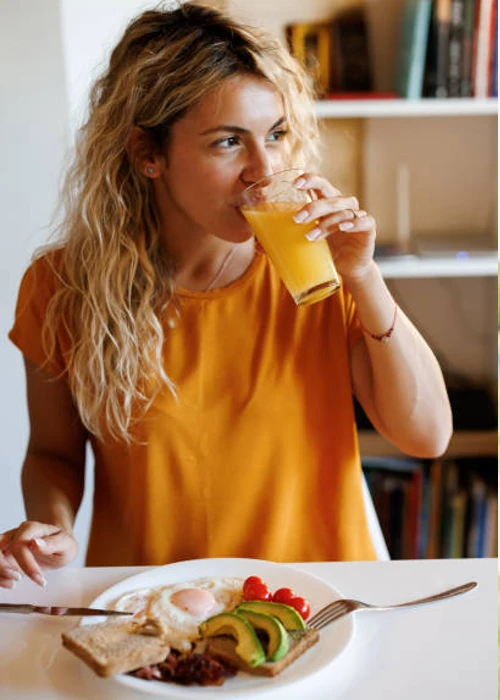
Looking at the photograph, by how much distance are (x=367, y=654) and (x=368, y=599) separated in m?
0.13

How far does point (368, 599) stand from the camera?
3.56ft

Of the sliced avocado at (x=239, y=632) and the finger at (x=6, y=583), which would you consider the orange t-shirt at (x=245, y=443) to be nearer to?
the finger at (x=6, y=583)

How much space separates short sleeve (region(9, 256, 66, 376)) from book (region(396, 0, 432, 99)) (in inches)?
53.1

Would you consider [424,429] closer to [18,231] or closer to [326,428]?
[326,428]

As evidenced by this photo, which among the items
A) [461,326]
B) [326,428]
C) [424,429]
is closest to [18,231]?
[326,428]

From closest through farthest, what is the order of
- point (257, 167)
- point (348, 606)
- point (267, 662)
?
point (267, 662) < point (348, 606) < point (257, 167)

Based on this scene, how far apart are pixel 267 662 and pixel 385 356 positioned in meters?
0.56

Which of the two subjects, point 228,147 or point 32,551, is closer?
point 32,551

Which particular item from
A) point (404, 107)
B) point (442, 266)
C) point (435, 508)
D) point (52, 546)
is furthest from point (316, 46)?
point (52, 546)

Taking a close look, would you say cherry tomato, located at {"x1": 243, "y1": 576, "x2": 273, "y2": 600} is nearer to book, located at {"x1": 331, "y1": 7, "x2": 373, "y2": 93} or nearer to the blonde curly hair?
the blonde curly hair

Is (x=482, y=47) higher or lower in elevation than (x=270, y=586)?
higher

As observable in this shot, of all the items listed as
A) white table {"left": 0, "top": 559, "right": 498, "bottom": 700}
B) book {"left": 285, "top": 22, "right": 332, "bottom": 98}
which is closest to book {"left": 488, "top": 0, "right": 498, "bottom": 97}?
book {"left": 285, "top": 22, "right": 332, "bottom": 98}

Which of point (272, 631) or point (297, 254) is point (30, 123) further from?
point (272, 631)

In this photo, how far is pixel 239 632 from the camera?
93 cm
